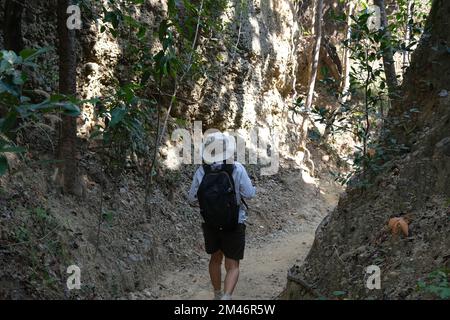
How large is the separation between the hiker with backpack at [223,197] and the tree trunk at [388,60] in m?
2.03

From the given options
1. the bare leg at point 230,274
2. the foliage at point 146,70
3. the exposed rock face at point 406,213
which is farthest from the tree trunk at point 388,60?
the bare leg at point 230,274

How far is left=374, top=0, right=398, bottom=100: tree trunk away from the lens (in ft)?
17.7

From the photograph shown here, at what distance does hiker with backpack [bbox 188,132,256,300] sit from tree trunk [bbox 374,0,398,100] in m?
2.03

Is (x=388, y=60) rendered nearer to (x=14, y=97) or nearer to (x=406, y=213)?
(x=406, y=213)

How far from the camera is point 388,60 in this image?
6.46 metres

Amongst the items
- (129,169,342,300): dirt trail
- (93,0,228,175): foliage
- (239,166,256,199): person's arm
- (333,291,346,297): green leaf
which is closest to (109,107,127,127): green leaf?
(93,0,228,175): foliage

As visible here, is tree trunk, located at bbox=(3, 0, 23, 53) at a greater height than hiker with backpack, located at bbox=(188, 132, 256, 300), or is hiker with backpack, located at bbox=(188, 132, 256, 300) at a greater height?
tree trunk, located at bbox=(3, 0, 23, 53)

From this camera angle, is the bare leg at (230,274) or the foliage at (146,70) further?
the foliage at (146,70)

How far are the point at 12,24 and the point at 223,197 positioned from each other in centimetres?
381

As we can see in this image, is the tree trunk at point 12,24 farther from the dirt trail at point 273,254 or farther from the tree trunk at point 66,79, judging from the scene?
the dirt trail at point 273,254

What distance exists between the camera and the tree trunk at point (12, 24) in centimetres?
642

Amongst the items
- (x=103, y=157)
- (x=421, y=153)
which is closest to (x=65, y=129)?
(x=103, y=157)

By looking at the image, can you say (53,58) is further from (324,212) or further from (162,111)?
(324,212)

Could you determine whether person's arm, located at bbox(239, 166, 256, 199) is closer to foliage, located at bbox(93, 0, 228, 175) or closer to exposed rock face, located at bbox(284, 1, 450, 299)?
exposed rock face, located at bbox(284, 1, 450, 299)
